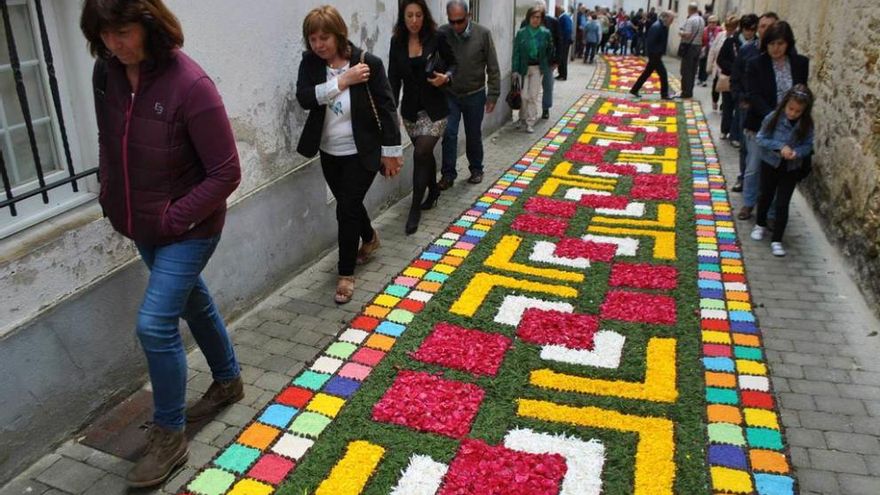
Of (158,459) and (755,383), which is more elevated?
(158,459)

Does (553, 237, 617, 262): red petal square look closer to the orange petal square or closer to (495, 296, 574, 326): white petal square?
(495, 296, 574, 326): white petal square

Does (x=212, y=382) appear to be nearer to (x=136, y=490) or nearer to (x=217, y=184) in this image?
(x=136, y=490)

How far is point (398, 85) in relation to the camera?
567cm

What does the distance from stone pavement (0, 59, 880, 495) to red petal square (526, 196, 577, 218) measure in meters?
0.76

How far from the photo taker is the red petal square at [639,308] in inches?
170

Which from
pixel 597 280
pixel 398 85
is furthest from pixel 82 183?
pixel 597 280

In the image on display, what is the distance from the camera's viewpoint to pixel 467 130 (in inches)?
280

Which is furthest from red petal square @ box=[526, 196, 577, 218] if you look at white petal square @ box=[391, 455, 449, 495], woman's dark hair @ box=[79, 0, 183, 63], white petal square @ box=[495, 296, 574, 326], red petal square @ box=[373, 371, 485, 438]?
woman's dark hair @ box=[79, 0, 183, 63]

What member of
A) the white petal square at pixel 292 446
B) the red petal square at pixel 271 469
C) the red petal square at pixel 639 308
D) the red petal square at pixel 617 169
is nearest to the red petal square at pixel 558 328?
the red petal square at pixel 639 308

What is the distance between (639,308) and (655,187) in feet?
9.59

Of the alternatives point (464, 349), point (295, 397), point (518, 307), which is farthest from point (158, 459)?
point (518, 307)

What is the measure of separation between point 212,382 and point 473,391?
52.0 inches

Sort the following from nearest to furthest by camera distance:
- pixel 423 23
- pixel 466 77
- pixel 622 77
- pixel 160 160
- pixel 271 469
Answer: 1. pixel 160 160
2. pixel 271 469
3. pixel 423 23
4. pixel 466 77
5. pixel 622 77

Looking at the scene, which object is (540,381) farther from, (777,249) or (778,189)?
(778,189)
